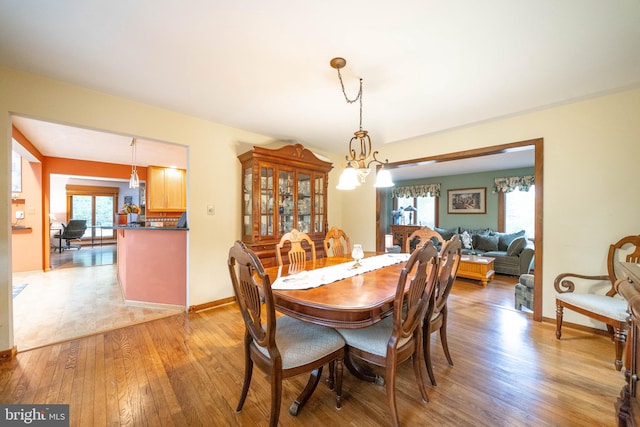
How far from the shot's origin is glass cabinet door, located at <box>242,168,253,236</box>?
10.7 ft

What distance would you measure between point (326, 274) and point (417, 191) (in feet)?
21.1

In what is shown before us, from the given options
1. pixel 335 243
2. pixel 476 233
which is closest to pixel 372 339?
pixel 335 243

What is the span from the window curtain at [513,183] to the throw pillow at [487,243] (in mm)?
1371

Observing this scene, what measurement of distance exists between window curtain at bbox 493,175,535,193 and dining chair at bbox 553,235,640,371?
12.5 feet

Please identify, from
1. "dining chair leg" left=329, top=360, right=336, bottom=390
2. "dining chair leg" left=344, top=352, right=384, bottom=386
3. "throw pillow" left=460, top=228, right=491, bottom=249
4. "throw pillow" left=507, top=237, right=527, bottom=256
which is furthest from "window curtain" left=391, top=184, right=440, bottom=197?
"dining chair leg" left=329, top=360, right=336, bottom=390

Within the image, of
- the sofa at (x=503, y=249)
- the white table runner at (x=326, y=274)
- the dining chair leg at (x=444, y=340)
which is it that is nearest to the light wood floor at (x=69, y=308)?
the white table runner at (x=326, y=274)

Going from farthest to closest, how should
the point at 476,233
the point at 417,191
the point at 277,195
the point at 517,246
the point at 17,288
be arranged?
the point at 417,191
the point at 476,233
the point at 517,246
the point at 17,288
the point at 277,195

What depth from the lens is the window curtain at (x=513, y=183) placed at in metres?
5.57

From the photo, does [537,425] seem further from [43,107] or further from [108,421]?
[43,107]

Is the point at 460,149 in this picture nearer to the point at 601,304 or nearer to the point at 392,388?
the point at 601,304

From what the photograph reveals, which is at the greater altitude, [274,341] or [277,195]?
[277,195]

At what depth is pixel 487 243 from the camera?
5336 millimetres

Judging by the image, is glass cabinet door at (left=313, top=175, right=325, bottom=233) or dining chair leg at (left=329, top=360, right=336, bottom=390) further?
glass cabinet door at (left=313, top=175, right=325, bottom=233)

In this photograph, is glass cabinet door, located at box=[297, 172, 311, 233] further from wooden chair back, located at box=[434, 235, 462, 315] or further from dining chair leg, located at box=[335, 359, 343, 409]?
dining chair leg, located at box=[335, 359, 343, 409]
